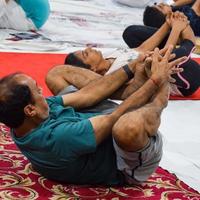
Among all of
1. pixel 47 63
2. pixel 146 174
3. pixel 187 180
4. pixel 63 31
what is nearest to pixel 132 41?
pixel 47 63

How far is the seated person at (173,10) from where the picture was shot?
3.66 metres

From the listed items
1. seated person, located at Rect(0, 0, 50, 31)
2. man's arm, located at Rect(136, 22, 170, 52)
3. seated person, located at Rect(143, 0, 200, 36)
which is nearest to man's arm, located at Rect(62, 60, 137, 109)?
man's arm, located at Rect(136, 22, 170, 52)

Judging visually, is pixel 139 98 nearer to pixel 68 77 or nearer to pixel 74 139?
pixel 74 139

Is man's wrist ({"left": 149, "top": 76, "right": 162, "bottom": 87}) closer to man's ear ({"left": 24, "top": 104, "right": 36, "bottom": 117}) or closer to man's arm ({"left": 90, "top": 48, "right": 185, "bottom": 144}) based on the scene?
man's arm ({"left": 90, "top": 48, "right": 185, "bottom": 144})

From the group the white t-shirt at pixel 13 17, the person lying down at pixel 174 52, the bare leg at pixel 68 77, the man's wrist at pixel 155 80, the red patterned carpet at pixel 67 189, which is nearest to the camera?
the red patterned carpet at pixel 67 189

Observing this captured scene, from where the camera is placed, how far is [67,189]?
1.80 m

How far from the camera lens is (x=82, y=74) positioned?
2371 millimetres

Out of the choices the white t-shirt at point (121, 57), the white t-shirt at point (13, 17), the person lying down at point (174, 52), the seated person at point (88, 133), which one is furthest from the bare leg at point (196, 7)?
the seated person at point (88, 133)

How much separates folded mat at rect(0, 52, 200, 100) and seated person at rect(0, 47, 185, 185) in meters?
1.32

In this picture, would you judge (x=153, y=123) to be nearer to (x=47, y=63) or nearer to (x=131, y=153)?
(x=131, y=153)

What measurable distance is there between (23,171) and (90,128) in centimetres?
40

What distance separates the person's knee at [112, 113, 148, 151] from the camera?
1619 millimetres

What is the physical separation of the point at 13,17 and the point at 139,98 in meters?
2.68

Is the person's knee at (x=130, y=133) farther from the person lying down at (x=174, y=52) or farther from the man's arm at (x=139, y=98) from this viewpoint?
the person lying down at (x=174, y=52)
